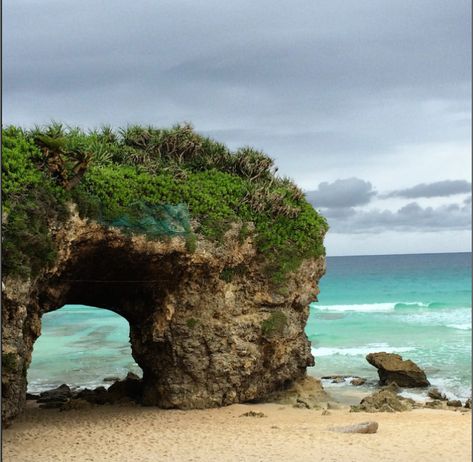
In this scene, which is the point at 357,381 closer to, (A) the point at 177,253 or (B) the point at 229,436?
(A) the point at 177,253

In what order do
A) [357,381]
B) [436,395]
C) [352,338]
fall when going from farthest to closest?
[352,338], [357,381], [436,395]

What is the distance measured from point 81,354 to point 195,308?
64.2ft

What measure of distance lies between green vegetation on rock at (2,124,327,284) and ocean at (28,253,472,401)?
7233mm

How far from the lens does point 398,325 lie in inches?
1845

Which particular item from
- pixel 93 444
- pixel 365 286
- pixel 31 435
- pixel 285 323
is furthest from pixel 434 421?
pixel 365 286

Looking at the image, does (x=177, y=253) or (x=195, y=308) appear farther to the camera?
(x=195, y=308)

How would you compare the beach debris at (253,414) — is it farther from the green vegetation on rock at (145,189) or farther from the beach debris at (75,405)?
the beach debris at (75,405)

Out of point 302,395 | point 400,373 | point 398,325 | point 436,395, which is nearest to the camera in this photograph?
point 302,395

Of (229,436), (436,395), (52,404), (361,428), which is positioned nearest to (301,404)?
(361,428)

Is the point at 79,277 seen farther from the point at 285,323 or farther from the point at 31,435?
the point at 285,323

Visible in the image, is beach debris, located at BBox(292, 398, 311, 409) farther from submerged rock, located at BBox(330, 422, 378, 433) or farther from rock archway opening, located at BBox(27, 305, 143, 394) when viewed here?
rock archway opening, located at BBox(27, 305, 143, 394)

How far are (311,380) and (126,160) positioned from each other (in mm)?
9111

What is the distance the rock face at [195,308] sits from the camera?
17391 millimetres

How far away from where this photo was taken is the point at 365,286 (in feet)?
274
